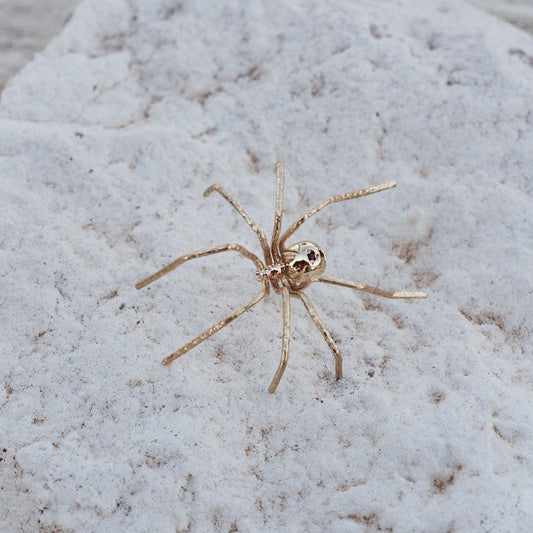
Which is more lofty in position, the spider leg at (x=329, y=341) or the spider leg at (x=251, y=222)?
the spider leg at (x=251, y=222)

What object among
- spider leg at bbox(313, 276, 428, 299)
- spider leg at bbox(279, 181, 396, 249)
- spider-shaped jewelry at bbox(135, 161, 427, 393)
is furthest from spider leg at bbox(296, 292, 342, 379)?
spider leg at bbox(279, 181, 396, 249)

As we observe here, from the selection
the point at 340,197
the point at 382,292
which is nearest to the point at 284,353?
the point at 382,292

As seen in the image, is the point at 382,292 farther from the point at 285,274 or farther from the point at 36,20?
the point at 36,20

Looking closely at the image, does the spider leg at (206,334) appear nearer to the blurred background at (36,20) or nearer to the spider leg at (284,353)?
the spider leg at (284,353)

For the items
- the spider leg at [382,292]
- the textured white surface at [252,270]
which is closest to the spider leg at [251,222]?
the textured white surface at [252,270]

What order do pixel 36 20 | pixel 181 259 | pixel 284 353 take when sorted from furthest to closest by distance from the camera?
pixel 36 20
pixel 181 259
pixel 284 353

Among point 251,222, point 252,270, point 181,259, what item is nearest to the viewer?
point 181,259
